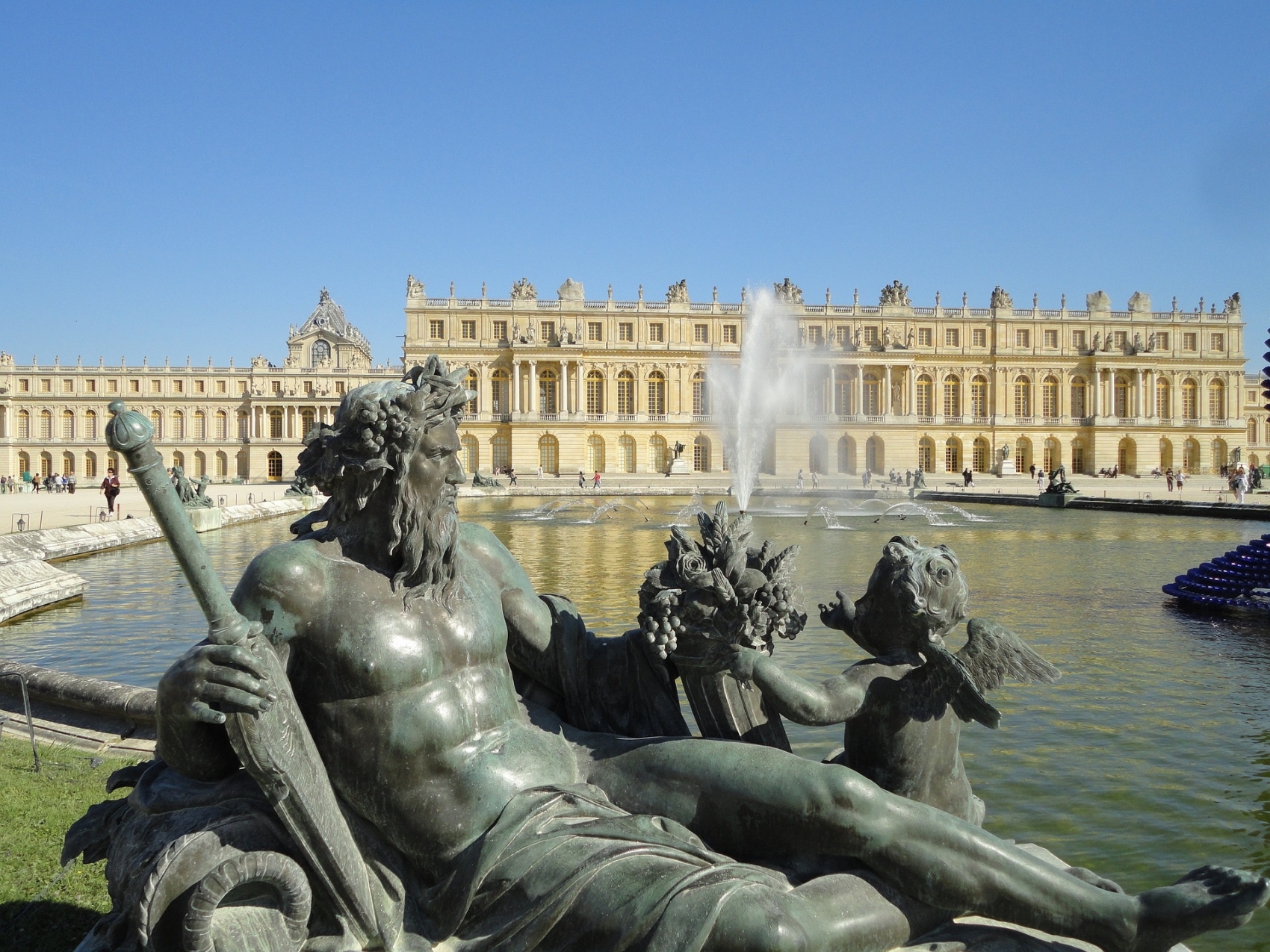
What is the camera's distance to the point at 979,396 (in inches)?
2343

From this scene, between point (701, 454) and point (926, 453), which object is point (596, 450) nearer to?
point (701, 454)

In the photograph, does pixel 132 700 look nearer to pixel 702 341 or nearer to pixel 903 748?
pixel 903 748

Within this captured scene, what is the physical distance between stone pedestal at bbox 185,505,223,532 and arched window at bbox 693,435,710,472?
41197 millimetres

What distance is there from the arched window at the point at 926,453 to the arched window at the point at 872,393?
343 cm

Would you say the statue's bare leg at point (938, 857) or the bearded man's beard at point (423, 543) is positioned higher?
the bearded man's beard at point (423, 543)

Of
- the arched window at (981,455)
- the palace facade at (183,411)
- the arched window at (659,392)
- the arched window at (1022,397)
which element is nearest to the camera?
the arched window at (659,392)

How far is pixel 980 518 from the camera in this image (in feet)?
72.4

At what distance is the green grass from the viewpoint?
8.45 ft

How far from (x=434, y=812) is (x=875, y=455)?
192ft

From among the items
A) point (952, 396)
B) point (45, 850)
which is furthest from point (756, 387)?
point (45, 850)

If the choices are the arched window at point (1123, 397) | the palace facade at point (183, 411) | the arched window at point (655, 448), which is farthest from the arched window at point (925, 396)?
the palace facade at point (183, 411)

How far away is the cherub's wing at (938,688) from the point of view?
75.9 inches

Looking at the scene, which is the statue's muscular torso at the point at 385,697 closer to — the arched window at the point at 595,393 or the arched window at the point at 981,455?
the arched window at the point at 595,393

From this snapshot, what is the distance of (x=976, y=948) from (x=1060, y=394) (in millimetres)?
63878
